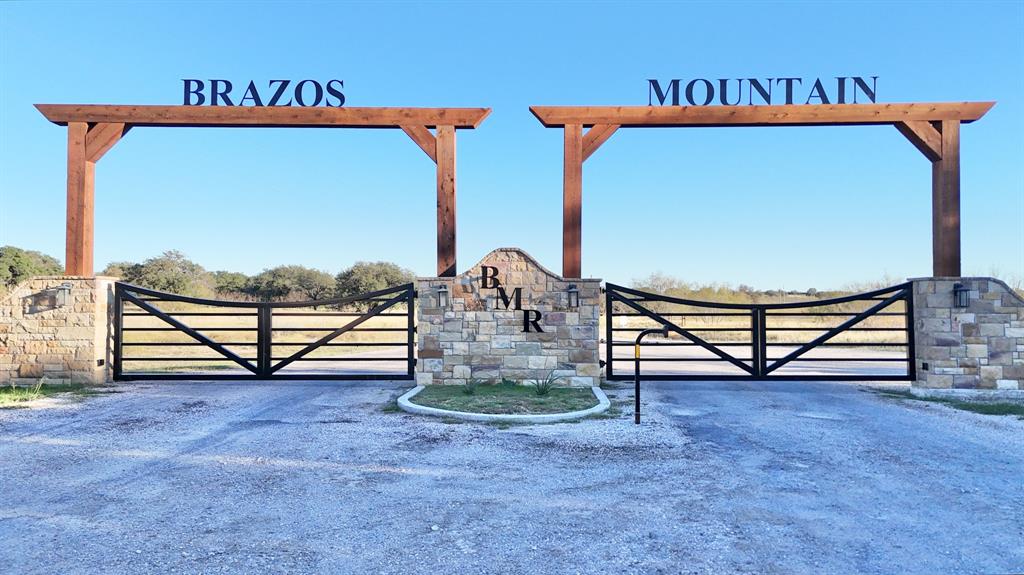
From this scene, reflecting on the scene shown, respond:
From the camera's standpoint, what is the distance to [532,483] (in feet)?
15.2

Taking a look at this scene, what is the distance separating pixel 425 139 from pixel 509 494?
8004 mm

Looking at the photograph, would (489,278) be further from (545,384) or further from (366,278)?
(366,278)

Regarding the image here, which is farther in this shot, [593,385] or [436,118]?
[436,118]

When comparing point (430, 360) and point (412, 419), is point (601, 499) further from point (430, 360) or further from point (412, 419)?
point (430, 360)

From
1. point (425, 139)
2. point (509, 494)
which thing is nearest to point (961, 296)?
point (509, 494)

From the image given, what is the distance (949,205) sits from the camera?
10.2 metres

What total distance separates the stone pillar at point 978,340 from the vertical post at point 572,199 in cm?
667

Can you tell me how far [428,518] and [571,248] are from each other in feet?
23.6

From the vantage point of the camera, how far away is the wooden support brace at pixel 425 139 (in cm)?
1062

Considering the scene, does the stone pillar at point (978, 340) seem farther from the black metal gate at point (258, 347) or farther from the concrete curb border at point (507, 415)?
the black metal gate at point (258, 347)

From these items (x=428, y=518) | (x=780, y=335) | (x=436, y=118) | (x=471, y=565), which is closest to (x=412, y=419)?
(x=428, y=518)

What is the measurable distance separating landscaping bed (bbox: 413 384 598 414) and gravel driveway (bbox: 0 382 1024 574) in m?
0.75

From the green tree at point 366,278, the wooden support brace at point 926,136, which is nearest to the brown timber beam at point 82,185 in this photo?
the wooden support brace at point 926,136

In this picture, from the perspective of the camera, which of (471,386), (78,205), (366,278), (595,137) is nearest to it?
(471,386)
